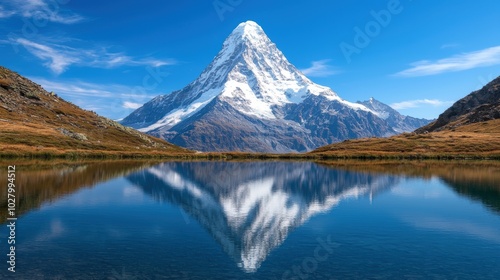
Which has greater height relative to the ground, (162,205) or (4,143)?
(4,143)

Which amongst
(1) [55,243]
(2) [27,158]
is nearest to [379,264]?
(1) [55,243]

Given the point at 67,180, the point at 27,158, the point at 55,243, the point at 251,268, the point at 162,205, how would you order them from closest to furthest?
the point at 251,268, the point at 55,243, the point at 162,205, the point at 67,180, the point at 27,158

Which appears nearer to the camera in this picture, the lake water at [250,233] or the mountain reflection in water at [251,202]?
the lake water at [250,233]

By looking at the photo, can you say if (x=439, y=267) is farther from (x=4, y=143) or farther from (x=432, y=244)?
(x=4, y=143)

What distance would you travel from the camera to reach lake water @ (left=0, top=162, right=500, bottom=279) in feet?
91.7

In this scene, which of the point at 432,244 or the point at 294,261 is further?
the point at 432,244

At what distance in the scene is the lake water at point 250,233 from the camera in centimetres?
2795

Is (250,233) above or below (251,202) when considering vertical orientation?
below

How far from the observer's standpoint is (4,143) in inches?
5974

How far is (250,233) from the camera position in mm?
40125

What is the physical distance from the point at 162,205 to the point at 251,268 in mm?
30882

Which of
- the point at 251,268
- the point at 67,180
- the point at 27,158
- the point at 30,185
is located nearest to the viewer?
the point at 251,268

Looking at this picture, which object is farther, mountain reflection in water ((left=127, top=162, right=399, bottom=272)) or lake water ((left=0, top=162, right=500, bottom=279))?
mountain reflection in water ((left=127, top=162, right=399, bottom=272))

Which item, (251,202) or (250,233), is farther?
(251,202)
